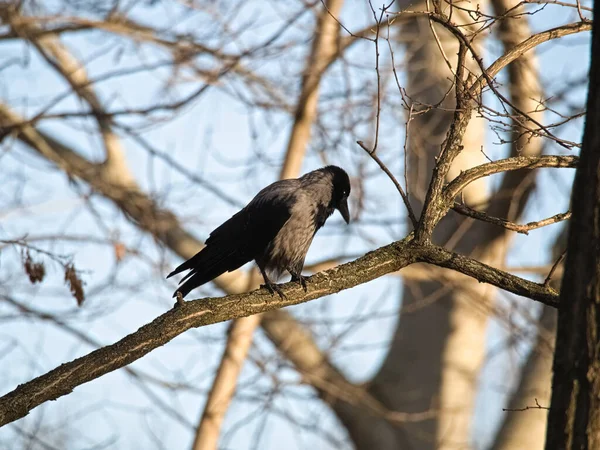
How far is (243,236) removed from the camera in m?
5.24

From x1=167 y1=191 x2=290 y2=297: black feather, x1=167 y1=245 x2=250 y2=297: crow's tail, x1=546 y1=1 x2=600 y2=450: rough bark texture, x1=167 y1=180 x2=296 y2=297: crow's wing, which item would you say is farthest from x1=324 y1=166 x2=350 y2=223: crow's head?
x1=546 y1=1 x2=600 y2=450: rough bark texture

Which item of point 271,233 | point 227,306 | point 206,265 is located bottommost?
point 227,306

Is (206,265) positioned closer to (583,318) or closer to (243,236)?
(243,236)

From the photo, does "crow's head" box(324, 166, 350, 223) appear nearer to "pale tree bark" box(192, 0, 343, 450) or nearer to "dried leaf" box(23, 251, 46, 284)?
"pale tree bark" box(192, 0, 343, 450)

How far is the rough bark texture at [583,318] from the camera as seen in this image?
2246mm

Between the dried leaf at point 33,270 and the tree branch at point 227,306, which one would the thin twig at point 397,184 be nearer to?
the tree branch at point 227,306

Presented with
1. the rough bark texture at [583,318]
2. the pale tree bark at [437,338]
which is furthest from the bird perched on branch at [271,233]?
the pale tree bark at [437,338]

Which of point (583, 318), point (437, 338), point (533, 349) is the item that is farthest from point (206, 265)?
point (437, 338)

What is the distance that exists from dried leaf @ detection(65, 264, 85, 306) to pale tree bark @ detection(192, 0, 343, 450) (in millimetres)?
3691

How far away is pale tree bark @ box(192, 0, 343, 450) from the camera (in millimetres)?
7664

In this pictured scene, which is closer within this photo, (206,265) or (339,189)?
(206,265)

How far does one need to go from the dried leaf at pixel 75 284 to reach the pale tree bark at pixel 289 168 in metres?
3.69

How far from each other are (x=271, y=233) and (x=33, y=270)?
65.2 inches

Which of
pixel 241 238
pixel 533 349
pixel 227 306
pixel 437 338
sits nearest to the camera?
pixel 227 306
